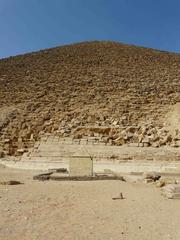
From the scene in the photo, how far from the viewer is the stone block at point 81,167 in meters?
12.2

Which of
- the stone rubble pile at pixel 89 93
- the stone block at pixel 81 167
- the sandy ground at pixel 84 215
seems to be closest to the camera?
the sandy ground at pixel 84 215

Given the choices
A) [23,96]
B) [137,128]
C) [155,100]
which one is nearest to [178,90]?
[155,100]

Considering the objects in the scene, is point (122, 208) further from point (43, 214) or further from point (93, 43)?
point (93, 43)

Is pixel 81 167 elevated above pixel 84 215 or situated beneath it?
elevated above

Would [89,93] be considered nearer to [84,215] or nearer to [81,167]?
[81,167]

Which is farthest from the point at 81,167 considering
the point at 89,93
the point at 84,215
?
the point at 89,93

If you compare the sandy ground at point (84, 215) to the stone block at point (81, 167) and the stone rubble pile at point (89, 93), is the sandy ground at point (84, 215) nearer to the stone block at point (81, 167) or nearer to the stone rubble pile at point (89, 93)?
the stone block at point (81, 167)

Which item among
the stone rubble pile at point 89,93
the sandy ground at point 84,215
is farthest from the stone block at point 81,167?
the stone rubble pile at point 89,93

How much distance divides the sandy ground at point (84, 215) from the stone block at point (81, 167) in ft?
13.1

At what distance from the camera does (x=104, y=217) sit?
5.63 meters

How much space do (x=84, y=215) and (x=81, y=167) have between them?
6617mm

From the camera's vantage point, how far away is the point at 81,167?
1230cm

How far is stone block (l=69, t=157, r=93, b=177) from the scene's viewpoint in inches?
480

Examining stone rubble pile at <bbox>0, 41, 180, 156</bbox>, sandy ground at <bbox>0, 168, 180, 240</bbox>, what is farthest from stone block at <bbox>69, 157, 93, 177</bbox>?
stone rubble pile at <bbox>0, 41, 180, 156</bbox>
